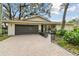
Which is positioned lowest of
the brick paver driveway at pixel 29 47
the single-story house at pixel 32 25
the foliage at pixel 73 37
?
the brick paver driveway at pixel 29 47

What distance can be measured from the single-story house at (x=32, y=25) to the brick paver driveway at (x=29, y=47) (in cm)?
20

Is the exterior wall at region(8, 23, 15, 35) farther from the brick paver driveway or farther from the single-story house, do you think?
the brick paver driveway

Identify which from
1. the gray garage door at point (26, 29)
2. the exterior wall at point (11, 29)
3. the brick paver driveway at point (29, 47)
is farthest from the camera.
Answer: the gray garage door at point (26, 29)

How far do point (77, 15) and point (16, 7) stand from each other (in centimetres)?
188

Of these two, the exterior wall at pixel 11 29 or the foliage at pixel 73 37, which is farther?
the exterior wall at pixel 11 29

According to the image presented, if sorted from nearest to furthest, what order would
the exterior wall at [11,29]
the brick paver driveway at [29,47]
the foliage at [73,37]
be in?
the brick paver driveway at [29,47], the foliage at [73,37], the exterior wall at [11,29]

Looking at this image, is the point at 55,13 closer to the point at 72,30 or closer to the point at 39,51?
the point at 72,30

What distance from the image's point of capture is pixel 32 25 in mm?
6016

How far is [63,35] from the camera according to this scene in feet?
19.0

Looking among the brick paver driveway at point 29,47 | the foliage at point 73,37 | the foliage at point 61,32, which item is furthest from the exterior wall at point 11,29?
the foliage at point 73,37

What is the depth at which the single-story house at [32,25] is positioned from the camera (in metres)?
5.83

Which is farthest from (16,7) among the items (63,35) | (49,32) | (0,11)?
(63,35)

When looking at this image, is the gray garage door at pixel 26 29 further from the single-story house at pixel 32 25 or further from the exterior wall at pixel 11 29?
the exterior wall at pixel 11 29

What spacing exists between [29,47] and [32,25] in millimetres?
698
